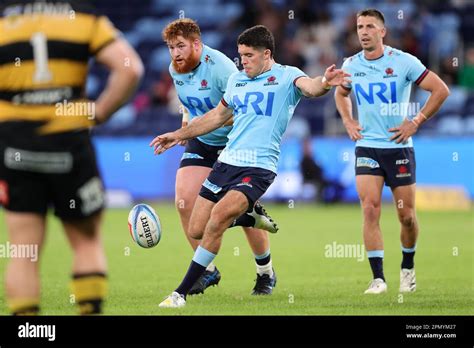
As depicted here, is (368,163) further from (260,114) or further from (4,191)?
(4,191)

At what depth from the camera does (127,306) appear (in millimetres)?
9211

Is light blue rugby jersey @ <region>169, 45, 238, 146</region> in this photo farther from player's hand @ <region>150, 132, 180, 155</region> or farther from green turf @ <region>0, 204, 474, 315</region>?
green turf @ <region>0, 204, 474, 315</region>

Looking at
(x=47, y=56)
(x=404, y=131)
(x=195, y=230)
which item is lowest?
(x=195, y=230)

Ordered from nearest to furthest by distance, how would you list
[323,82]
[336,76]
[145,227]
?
1. [336,76]
2. [323,82]
3. [145,227]

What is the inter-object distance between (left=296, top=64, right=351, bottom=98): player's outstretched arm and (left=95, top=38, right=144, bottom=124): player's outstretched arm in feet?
8.30

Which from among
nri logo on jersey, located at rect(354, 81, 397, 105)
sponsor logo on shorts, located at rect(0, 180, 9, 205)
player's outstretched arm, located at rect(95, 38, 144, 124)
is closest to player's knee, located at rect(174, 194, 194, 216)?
nri logo on jersey, located at rect(354, 81, 397, 105)

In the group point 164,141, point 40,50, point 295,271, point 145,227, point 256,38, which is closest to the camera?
point 40,50

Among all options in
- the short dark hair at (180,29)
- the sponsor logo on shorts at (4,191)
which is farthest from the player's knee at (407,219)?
the sponsor logo on shorts at (4,191)

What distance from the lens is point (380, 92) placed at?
34.4 feet

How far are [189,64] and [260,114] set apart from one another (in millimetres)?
1270

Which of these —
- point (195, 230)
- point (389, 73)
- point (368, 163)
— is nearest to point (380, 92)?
point (389, 73)
